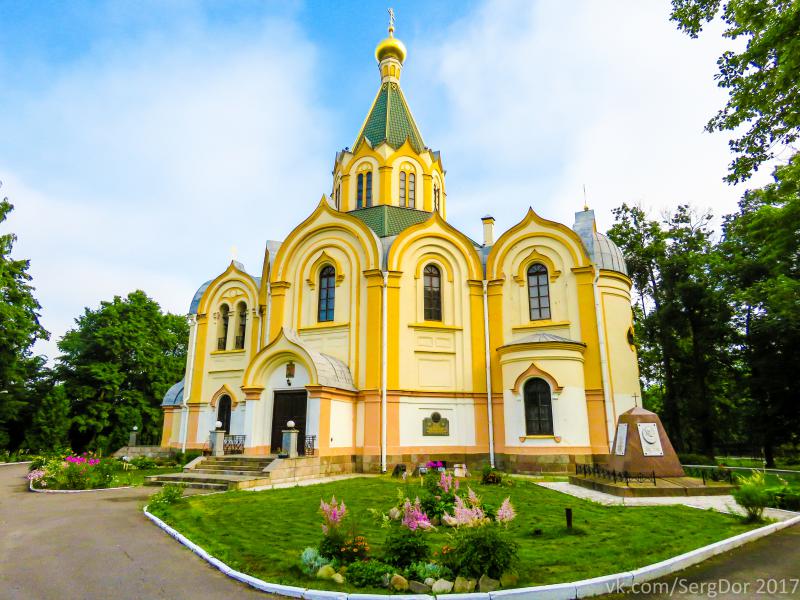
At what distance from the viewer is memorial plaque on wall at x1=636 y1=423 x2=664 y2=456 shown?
1315 centimetres

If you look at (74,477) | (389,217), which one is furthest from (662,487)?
(389,217)

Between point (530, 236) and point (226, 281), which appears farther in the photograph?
point (226, 281)

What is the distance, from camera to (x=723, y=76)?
31.0 feet

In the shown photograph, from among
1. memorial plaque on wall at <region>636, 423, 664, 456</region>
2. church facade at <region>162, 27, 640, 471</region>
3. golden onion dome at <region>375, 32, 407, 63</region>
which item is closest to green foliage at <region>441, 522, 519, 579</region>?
memorial plaque on wall at <region>636, 423, 664, 456</region>

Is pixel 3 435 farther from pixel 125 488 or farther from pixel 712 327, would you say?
pixel 712 327

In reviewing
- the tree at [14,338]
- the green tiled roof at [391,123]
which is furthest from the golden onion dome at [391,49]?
the tree at [14,338]

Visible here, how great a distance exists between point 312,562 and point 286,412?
43.1 ft

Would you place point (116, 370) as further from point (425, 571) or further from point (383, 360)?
point (425, 571)

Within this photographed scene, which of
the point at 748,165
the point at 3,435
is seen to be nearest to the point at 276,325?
the point at 748,165

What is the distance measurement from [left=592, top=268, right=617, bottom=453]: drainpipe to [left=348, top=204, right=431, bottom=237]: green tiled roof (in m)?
7.72

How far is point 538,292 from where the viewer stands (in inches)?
814

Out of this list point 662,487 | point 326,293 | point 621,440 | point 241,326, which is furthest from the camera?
point 241,326

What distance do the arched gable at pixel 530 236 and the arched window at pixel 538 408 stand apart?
4677mm

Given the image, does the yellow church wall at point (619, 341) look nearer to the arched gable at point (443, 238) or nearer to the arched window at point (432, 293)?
the arched gable at point (443, 238)
